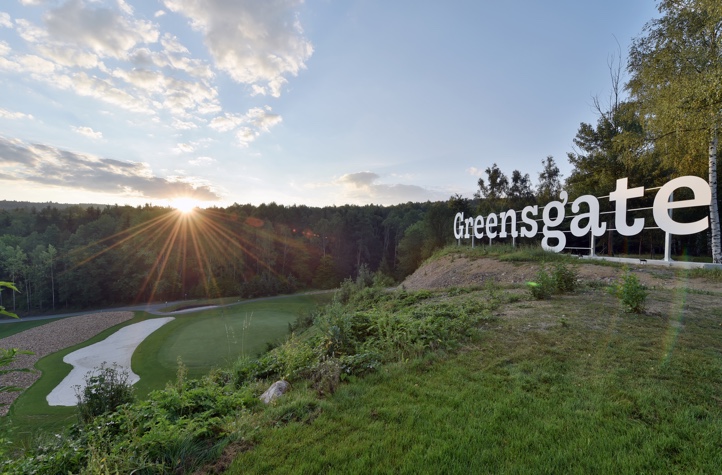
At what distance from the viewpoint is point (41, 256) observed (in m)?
38.6

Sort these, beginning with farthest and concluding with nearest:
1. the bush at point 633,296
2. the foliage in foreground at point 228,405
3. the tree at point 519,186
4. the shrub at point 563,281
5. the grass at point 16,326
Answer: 1. the tree at point 519,186
2. the grass at point 16,326
3. the shrub at point 563,281
4. the bush at point 633,296
5. the foliage in foreground at point 228,405

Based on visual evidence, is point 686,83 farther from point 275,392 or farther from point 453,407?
point 275,392

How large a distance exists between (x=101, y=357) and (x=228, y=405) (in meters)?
20.1

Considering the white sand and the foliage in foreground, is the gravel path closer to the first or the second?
the white sand

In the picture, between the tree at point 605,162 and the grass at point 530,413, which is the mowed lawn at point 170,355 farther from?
the tree at point 605,162

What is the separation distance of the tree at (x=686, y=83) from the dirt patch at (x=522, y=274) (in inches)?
125

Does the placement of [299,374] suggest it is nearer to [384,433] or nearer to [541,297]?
[384,433]

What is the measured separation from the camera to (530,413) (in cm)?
263

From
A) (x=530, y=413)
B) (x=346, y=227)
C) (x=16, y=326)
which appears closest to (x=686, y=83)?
(x=530, y=413)

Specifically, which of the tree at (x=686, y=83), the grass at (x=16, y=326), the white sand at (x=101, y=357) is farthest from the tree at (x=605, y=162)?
the grass at (x=16, y=326)

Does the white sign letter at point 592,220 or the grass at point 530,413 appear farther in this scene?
the white sign letter at point 592,220

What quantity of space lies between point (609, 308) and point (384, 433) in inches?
208

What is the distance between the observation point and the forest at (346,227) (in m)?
9.55

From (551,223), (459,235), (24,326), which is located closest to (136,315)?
(24,326)
